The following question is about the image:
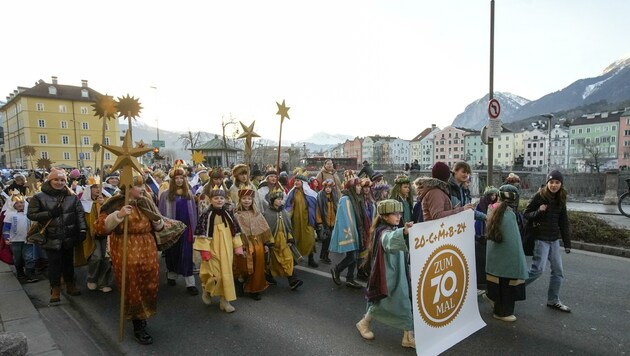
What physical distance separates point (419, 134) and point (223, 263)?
127 metres

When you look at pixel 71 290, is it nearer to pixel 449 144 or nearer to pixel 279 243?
pixel 279 243

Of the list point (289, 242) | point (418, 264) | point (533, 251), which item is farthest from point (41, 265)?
point (533, 251)

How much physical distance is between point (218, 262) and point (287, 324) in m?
1.21

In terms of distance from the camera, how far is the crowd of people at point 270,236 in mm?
3980

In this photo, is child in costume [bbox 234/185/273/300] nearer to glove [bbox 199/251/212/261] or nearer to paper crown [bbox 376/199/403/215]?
glove [bbox 199/251/212/261]

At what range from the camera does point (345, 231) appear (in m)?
5.51

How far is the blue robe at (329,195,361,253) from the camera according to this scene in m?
5.48

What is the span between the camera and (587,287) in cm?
545

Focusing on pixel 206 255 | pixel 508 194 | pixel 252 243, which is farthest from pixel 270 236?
pixel 508 194

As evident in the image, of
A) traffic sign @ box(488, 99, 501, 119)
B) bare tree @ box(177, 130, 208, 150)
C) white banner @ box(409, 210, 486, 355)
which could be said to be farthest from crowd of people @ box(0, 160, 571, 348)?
bare tree @ box(177, 130, 208, 150)

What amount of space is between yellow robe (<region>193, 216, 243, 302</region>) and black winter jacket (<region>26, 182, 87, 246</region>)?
6.26 ft

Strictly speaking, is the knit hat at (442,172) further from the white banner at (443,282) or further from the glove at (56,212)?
the glove at (56,212)

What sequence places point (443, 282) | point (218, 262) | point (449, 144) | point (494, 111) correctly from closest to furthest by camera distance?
1. point (443, 282)
2. point (218, 262)
3. point (494, 111)
4. point (449, 144)

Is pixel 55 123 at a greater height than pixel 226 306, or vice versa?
pixel 55 123
